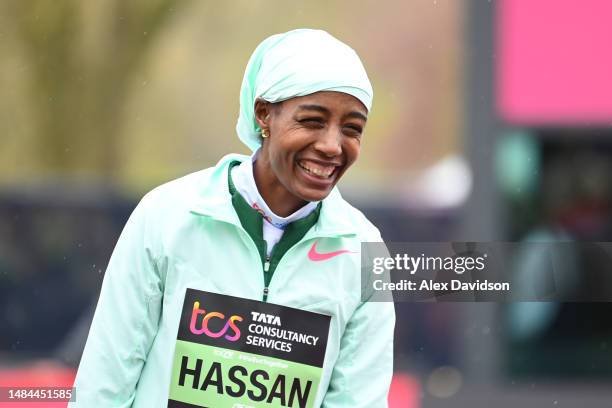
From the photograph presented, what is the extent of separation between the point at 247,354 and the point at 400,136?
8.46m

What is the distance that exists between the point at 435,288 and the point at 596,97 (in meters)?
3.39

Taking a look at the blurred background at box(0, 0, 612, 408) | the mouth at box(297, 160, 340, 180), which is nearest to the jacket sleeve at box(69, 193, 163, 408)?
the mouth at box(297, 160, 340, 180)

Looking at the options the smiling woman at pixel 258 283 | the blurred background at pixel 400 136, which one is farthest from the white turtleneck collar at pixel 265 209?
the blurred background at pixel 400 136

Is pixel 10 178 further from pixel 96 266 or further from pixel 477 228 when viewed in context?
pixel 477 228

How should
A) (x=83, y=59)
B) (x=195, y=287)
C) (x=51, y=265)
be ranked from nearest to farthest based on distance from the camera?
(x=195, y=287)
(x=51, y=265)
(x=83, y=59)

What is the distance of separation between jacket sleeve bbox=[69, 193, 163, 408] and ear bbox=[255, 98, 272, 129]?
34cm

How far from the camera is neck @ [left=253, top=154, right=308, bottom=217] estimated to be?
115 inches

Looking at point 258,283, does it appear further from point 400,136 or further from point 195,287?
point 400,136

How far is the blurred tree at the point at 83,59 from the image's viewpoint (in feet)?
29.9

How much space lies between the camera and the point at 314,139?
9.09 feet
